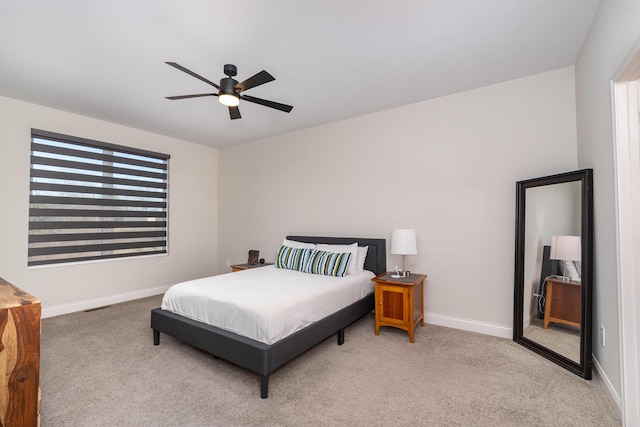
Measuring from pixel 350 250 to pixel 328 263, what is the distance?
361mm

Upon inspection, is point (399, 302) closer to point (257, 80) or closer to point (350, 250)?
point (350, 250)

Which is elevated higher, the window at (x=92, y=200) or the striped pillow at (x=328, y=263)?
the window at (x=92, y=200)

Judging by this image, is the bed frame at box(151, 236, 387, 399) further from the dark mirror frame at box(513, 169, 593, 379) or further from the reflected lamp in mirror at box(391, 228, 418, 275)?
the dark mirror frame at box(513, 169, 593, 379)

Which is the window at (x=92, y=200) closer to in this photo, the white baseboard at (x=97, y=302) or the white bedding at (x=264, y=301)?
the white baseboard at (x=97, y=302)

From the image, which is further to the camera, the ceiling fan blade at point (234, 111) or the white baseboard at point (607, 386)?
the ceiling fan blade at point (234, 111)

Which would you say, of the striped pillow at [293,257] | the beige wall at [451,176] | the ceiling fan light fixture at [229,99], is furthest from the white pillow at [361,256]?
the ceiling fan light fixture at [229,99]

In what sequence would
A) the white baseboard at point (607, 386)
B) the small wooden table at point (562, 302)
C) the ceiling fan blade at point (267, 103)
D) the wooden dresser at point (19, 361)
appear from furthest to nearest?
the ceiling fan blade at point (267, 103), the small wooden table at point (562, 302), the white baseboard at point (607, 386), the wooden dresser at point (19, 361)

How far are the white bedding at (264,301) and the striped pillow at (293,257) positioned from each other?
39 centimetres

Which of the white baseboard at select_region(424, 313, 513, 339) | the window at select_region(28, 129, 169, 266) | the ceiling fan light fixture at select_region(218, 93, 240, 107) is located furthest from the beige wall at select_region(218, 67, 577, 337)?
the window at select_region(28, 129, 169, 266)

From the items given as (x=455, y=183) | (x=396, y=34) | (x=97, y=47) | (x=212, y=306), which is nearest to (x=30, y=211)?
(x=97, y=47)

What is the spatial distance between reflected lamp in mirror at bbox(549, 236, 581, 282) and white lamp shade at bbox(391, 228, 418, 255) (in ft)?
4.02

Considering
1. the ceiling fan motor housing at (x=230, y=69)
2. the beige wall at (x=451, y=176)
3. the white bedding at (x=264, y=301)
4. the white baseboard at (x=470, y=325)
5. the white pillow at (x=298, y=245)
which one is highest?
the ceiling fan motor housing at (x=230, y=69)

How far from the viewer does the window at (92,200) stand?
384 cm

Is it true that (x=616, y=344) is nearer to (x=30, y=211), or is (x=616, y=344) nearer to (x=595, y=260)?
(x=595, y=260)
